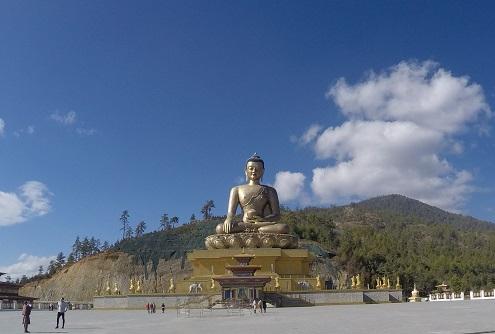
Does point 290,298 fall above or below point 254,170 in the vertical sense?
below

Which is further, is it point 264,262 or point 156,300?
point 264,262

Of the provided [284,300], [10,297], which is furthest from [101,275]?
[284,300]

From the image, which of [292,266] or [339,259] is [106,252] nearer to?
[339,259]

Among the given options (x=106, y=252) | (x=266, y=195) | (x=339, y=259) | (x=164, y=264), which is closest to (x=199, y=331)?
(x=266, y=195)

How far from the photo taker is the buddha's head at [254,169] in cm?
4372

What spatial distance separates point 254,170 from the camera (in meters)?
43.7

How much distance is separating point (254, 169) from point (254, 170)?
7 cm

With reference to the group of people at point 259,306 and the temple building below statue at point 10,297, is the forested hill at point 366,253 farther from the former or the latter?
the group of people at point 259,306

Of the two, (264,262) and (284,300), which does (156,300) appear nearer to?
(284,300)

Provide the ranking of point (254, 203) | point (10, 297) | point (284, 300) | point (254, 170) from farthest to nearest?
1. point (10, 297)
2. point (254, 170)
3. point (254, 203)
4. point (284, 300)

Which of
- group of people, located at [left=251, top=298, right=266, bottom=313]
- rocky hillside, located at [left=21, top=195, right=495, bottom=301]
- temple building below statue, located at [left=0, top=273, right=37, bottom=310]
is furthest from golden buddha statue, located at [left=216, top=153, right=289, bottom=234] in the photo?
rocky hillside, located at [left=21, top=195, right=495, bottom=301]

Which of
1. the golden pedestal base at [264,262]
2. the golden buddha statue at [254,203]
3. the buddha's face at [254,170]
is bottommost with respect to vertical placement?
the golden pedestal base at [264,262]

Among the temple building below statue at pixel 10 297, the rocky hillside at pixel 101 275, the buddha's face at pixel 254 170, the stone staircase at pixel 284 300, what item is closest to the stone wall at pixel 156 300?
the stone staircase at pixel 284 300

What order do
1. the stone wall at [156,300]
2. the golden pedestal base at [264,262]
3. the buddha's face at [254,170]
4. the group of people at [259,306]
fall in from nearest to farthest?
the group of people at [259,306] → the stone wall at [156,300] → the golden pedestal base at [264,262] → the buddha's face at [254,170]
